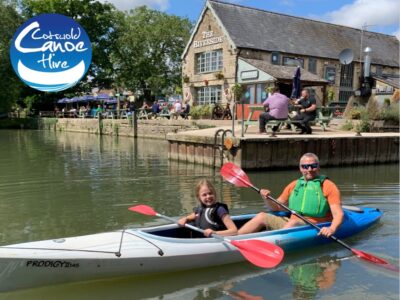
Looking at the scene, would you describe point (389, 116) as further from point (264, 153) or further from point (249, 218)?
point (249, 218)

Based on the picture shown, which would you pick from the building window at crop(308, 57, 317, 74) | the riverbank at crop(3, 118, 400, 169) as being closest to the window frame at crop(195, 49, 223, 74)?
the building window at crop(308, 57, 317, 74)

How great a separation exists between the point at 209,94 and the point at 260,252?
24127 mm

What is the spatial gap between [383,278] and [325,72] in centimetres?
2504

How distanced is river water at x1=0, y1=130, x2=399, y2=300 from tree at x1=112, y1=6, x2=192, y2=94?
87.9 feet

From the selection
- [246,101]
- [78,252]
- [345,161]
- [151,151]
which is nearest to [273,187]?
[345,161]

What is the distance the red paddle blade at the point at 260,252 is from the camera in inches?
190

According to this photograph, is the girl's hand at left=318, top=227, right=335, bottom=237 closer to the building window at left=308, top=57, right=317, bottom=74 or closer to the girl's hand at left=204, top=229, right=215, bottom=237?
the girl's hand at left=204, top=229, right=215, bottom=237

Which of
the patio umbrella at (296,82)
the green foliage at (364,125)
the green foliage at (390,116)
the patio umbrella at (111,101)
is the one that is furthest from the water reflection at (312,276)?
the patio umbrella at (111,101)

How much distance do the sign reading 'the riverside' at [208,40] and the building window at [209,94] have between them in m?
2.69

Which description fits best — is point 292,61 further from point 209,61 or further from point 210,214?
point 210,214

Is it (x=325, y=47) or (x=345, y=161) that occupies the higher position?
(x=325, y=47)

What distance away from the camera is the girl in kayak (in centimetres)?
525

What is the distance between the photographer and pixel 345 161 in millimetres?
13867

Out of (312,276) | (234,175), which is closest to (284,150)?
(234,175)
